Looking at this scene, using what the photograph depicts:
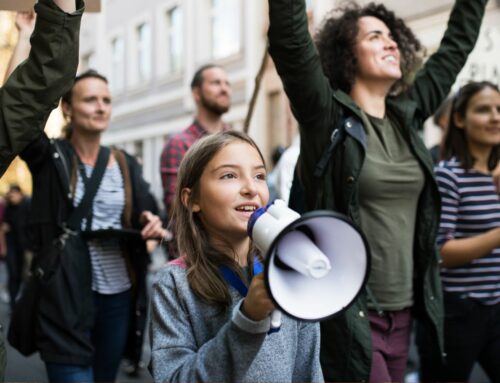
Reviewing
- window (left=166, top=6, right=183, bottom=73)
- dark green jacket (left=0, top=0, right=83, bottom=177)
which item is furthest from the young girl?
window (left=166, top=6, right=183, bottom=73)

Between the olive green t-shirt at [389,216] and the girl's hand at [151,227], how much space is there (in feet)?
3.58

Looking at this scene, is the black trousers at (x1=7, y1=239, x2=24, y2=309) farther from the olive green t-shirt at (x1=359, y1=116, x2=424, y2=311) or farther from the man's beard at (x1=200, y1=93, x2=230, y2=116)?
the olive green t-shirt at (x1=359, y1=116, x2=424, y2=311)

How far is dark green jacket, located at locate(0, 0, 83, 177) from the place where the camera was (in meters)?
1.67

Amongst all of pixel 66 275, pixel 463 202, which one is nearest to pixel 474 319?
pixel 463 202

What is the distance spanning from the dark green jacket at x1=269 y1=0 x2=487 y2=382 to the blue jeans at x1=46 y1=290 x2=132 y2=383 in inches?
48.4

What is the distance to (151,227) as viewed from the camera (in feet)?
11.0

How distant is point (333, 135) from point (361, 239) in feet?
3.85

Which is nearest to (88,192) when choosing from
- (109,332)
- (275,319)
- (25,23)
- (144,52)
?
(109,332)

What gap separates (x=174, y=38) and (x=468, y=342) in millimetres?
17912

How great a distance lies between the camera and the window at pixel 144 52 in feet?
71.7

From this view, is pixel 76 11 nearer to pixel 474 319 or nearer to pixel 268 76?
pixel 474 319

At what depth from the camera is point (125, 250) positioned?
11.2 ft

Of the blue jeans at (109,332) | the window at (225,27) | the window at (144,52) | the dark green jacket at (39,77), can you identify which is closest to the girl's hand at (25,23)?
the dark green jacket at (39,77)

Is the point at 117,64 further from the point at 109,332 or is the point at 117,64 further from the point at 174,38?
the point at 109,332
